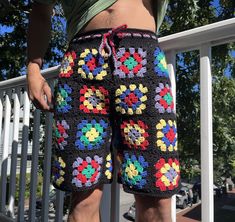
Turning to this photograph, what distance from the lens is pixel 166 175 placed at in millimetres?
966

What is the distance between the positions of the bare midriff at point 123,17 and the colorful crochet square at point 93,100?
0.62 feet

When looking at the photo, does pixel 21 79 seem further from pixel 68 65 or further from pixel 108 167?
pixel 108 167

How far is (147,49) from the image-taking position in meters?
1.01

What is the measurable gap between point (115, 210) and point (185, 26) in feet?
10.1

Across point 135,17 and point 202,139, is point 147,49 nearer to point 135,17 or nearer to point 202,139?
point 135,17

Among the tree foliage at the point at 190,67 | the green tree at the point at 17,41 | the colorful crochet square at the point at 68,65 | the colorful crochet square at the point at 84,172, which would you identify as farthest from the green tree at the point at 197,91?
the green tree at the point at 17,41

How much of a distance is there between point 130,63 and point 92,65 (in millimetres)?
108

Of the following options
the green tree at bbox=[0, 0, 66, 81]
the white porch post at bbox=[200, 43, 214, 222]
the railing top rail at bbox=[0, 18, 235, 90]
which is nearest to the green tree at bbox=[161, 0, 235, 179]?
the white porch post at bbox=[200, 43, 214, 222]

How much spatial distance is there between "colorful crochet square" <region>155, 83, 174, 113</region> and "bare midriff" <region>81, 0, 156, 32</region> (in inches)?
7.4

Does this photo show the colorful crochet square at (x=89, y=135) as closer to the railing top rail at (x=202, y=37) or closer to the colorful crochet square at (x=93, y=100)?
the colorful crochet square at (x=93, y=100)

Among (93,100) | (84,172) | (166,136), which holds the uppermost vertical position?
(93,100)

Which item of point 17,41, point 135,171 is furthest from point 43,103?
point 17,41

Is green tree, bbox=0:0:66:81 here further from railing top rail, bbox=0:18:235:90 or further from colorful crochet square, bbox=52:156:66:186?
colorful crochet square, bbox=52:156:66:186

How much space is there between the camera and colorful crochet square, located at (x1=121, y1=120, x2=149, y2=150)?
38.3 inches
